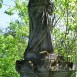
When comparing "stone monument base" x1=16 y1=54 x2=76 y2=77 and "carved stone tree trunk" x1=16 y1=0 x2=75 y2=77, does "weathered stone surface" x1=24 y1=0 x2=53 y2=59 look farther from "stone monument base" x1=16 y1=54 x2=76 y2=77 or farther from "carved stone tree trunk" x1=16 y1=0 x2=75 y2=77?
"stone monument base" x1=16 y1=54 x2=76 y2=77

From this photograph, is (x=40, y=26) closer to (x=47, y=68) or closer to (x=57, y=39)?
(x=47, y=68)

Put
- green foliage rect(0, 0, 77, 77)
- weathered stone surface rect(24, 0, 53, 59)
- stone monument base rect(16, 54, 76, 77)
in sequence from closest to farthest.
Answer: stone monument base rect(16, 54, 76, 77) < weathered stone surface rect(24, 0, 53, 59) < green foliage rect(0, 0, 77, 77)

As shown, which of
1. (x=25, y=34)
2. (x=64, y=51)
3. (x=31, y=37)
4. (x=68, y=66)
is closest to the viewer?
(x=68, y=66)

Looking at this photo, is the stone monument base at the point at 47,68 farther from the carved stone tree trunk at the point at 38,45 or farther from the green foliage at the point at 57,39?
the green foliage at the point at 57,39

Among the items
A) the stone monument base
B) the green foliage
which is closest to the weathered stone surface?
the stone monument base

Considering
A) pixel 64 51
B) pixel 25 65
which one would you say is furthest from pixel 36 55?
pixel 64 51

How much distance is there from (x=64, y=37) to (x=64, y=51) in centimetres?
132

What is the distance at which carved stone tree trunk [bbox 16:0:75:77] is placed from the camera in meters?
7.75

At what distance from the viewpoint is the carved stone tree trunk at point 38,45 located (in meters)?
7.75

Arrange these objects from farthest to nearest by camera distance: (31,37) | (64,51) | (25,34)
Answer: (25,34) → (64,51) → (31,37)

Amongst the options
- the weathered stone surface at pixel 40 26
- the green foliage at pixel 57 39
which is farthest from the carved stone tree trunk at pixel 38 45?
the green foliage at pixel 57 39

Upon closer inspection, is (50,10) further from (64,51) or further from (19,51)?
(19,51)

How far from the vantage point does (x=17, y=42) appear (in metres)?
25.5

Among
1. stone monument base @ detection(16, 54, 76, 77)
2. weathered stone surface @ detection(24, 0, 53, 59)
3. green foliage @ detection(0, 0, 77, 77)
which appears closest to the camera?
stone monument base @ detection(16, 54, 76, 77)
